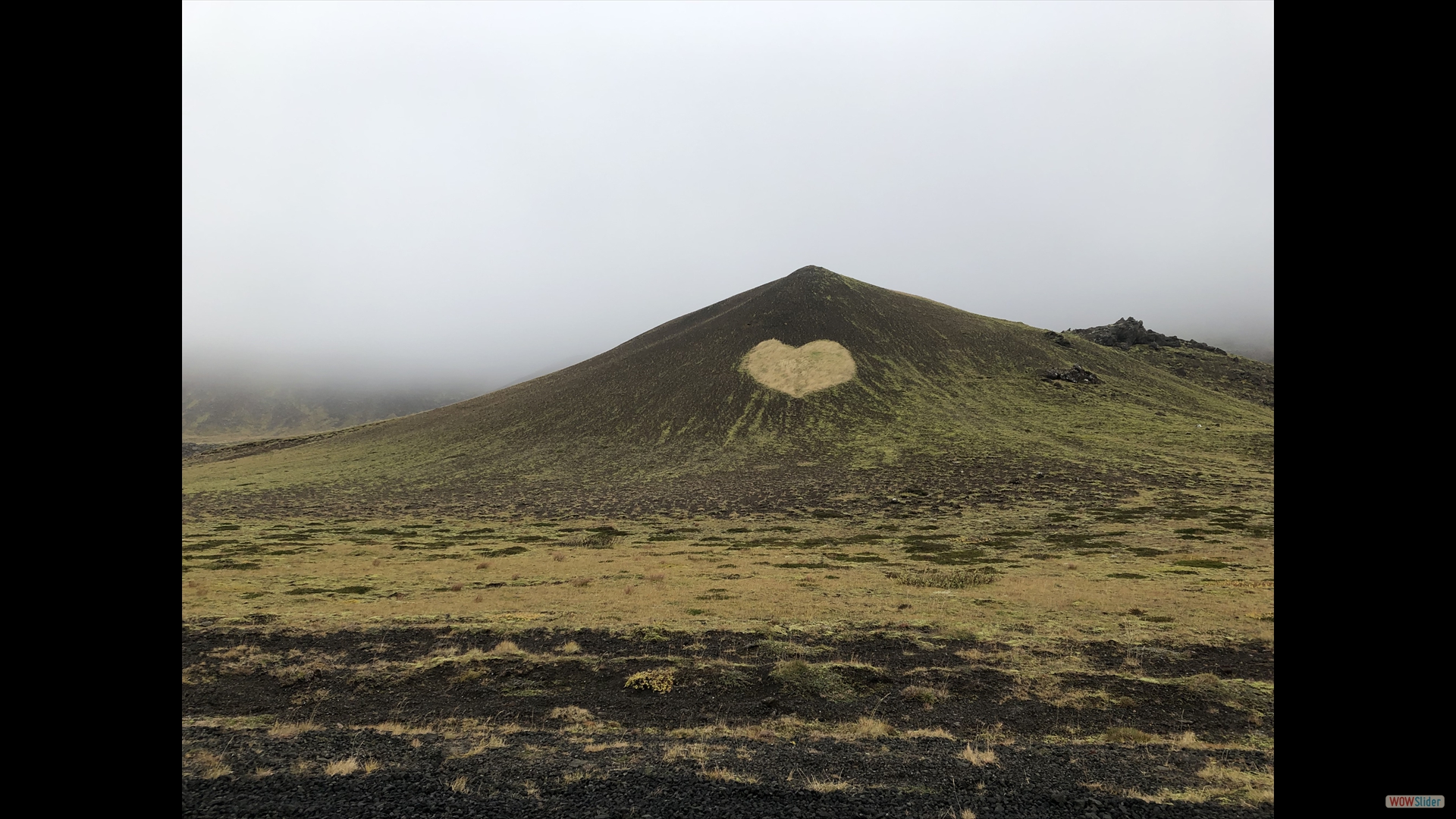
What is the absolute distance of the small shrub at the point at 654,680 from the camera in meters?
16.0

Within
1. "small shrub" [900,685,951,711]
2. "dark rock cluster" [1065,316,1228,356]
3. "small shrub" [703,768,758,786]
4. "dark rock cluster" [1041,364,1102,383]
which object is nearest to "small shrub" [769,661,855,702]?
"small shrub" [900,685,951,711]

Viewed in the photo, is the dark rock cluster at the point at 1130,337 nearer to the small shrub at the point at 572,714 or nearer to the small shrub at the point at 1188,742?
the small shrub at the point at 1188,742

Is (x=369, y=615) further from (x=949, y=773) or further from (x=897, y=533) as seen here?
(x=897, y=533)

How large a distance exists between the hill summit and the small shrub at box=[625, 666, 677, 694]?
45025 millimetres

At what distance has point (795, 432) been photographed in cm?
9988

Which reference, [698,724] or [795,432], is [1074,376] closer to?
[795,432]

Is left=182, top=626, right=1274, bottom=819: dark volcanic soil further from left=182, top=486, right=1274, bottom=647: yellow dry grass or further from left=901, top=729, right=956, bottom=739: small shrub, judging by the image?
left=182, top=486, right=1274, bottom=647: yellow dry grass

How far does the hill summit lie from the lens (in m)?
71.1

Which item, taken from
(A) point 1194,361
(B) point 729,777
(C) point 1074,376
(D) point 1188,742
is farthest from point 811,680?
(A) point 1194,361

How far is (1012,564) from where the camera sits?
35.1 meters

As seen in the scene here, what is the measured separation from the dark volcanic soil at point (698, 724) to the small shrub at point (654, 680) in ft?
0.77
